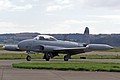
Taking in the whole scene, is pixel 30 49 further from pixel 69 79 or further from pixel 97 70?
pixel 69 79

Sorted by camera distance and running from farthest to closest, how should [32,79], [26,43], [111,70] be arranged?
[26,43] < [111,70] < [32,79]

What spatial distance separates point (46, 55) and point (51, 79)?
25760 millimetres

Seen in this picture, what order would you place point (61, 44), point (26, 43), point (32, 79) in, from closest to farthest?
point (32, 79), point (26, 43), point (61, 44)

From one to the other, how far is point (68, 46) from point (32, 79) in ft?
94.1

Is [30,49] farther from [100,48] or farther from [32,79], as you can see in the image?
[32,79]

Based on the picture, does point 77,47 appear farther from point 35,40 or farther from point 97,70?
point 97,70

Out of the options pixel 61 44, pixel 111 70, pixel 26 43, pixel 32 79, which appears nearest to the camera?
pixel 32 79

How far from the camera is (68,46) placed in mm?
46875

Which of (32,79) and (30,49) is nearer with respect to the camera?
(32,79)

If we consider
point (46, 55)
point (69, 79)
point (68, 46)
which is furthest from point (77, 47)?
point (69, 79)

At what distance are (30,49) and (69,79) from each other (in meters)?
25.2

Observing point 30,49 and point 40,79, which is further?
point 30,49

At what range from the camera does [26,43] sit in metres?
43.1

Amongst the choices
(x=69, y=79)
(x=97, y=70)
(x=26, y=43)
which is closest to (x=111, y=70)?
(x=97, y=70)
